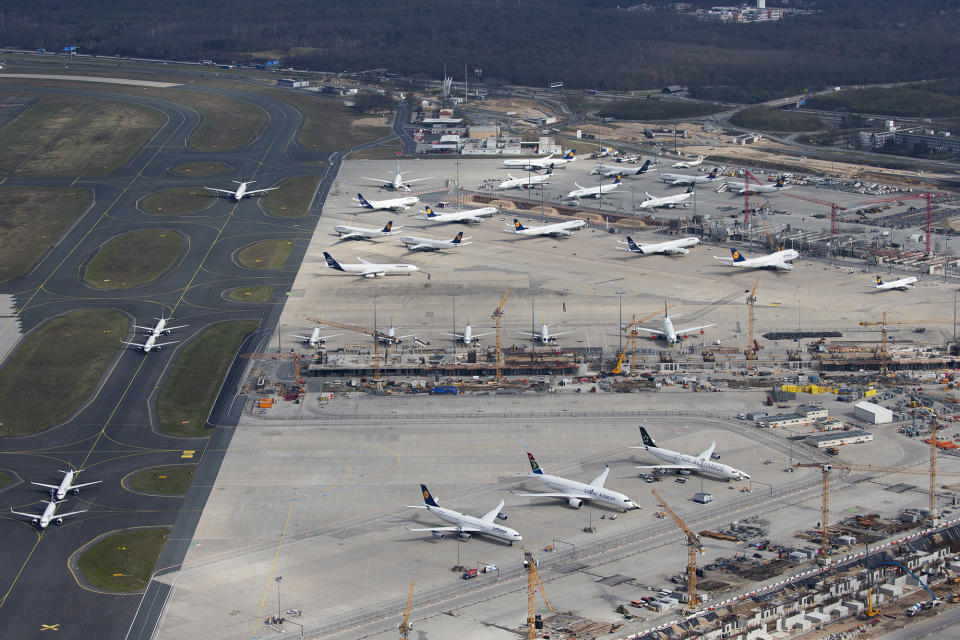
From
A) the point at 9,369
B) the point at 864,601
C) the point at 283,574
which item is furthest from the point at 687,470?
the point at 9,369

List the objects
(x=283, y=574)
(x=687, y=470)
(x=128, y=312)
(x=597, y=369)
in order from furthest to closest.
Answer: (x=128, y=312)
(x=597, y=369)
(x=687, y=470)
(x=283, y=574)

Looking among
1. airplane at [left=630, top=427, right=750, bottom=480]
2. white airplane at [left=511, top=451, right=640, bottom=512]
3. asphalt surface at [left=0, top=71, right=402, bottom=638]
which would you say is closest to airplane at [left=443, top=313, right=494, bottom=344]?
asphalt surface at [left=0, top=71, right=402, bottom=638]

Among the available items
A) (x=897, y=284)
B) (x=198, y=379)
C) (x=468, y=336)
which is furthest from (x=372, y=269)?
(x=897, y=284)

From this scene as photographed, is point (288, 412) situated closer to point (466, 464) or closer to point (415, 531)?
point (466, 464)

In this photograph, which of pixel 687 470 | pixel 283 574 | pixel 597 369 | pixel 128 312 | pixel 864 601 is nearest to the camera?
pixel 864 601

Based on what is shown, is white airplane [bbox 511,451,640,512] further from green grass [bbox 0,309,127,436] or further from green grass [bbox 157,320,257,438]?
green grass [bbox 0,309,127,436]

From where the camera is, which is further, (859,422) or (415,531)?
(859,422)
